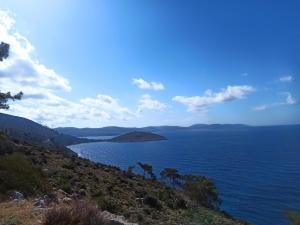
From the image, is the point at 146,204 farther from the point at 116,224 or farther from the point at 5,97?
the point at 116,224

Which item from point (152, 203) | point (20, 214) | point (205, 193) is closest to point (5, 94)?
point (20, 214)

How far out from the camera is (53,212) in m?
7.14

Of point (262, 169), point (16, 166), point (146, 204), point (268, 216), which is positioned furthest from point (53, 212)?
point (262, 169)

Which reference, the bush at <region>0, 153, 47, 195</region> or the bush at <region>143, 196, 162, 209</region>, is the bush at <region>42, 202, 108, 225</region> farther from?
the bush at <region>143, 196, 162, 209</region>

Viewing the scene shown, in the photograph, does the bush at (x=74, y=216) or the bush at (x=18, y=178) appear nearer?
the bush at (x=74, y=216)

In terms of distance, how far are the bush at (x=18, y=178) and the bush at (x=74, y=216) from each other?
236 inches

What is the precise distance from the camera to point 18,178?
1326 cm

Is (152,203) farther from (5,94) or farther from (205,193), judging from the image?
(205,193)

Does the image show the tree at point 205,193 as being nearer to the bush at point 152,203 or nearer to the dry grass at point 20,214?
the bush at point 152,203

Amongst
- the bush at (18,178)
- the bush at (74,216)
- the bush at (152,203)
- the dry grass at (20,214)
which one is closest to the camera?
the bush at (74,216)

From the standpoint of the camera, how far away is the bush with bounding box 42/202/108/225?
6.94m

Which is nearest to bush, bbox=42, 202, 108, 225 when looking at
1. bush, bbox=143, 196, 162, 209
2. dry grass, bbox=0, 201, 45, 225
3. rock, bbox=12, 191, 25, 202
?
dry grass, bbox=0, 201, 45, 225

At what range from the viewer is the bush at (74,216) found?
22.8ft

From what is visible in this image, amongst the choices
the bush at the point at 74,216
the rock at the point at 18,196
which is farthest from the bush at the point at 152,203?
the bush at the point at 74,216
